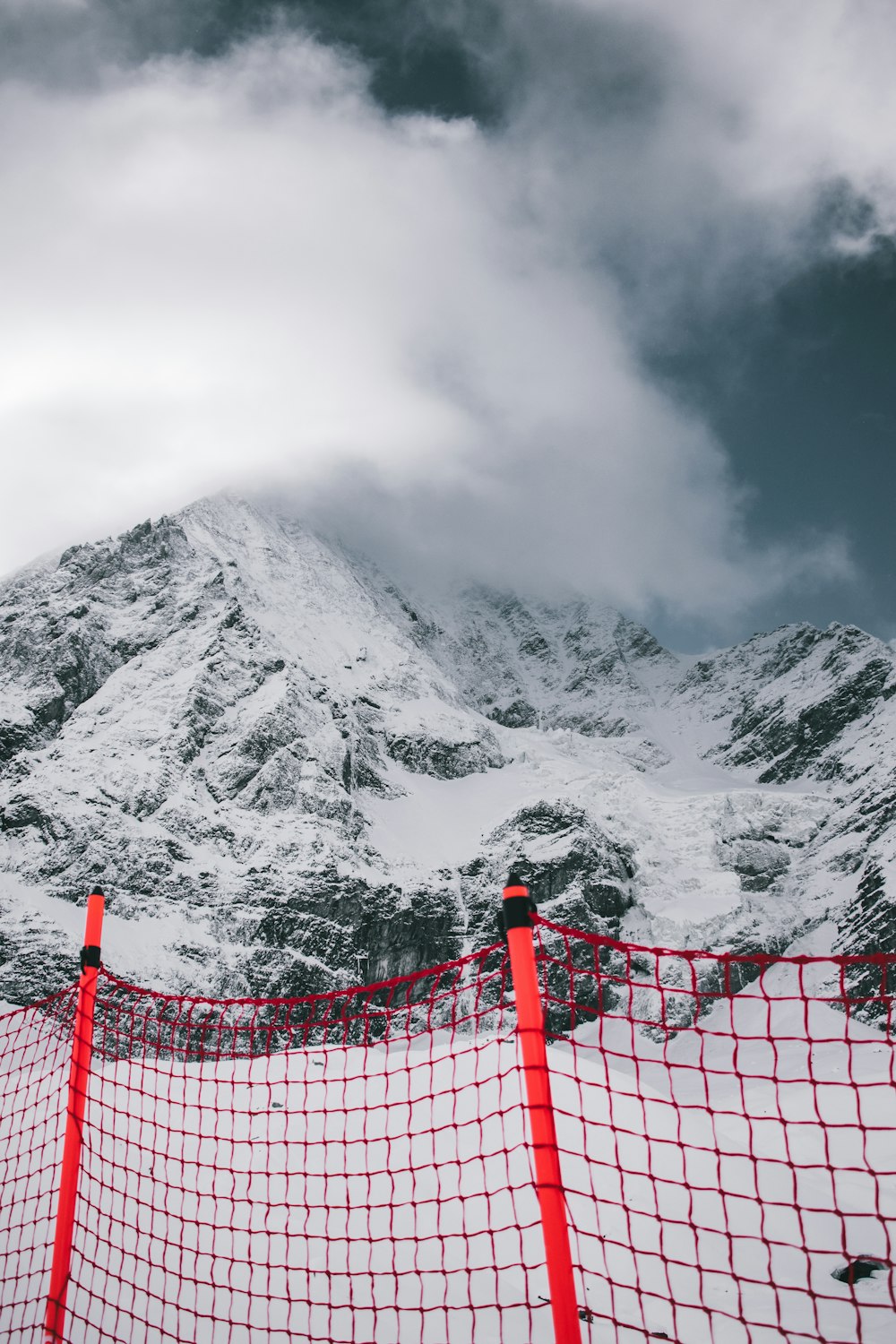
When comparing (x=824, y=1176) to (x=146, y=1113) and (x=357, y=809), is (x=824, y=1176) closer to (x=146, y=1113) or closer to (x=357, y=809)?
(x=146, y=1113)

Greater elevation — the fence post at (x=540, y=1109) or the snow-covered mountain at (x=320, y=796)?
the snow-covered mountain at (x=320, y=796)

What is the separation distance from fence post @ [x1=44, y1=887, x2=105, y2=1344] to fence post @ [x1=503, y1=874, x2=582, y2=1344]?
8.20 ft

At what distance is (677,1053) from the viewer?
71688 millimetres

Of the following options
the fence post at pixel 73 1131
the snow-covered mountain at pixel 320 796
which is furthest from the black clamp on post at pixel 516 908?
the snow-covered mountain at pixel 320 796

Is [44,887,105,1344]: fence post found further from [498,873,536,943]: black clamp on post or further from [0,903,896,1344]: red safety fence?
[498,873,536,943]: black clamp on post

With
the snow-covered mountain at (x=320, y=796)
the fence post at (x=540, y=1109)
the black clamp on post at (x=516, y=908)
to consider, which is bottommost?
the fence post at (x=540, y=1109)

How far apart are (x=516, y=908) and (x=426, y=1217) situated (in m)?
11.1

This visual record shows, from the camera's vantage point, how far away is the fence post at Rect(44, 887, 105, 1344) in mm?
4523

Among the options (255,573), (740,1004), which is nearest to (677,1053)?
(740,1004)

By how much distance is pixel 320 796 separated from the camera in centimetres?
8306

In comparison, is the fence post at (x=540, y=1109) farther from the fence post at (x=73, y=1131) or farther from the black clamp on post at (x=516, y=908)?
the fence post at (x=73, y=1131)

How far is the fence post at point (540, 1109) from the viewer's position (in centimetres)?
304

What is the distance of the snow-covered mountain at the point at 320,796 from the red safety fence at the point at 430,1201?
50176 mm

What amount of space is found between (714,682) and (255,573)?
3921 inches
